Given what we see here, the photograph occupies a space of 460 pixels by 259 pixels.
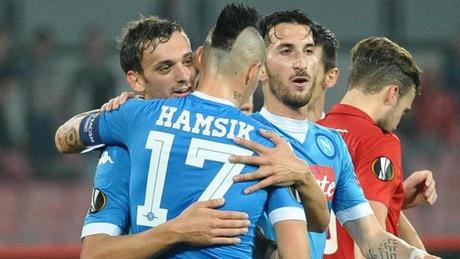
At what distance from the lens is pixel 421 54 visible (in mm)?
11078

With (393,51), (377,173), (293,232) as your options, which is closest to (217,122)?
(293,232)

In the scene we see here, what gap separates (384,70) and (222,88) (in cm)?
148

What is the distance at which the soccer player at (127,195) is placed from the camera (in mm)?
3252

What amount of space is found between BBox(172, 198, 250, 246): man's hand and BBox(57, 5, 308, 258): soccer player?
38 millimetres

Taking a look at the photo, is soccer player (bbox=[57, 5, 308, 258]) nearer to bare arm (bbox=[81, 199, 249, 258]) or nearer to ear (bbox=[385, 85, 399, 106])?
bare arm (bbox=[81, 199, 249, 258])

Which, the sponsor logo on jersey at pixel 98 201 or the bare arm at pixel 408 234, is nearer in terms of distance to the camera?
the sponsor logo on jersey at pixel 98 201

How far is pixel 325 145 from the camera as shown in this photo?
12.8 ft

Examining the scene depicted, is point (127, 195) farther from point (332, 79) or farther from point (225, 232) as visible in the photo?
point (332, 79)

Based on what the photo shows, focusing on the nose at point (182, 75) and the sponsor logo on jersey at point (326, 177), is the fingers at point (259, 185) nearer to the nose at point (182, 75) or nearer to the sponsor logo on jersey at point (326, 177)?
the sponsor logo on jersey at point (326, 177)

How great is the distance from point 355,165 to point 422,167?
21.2 ft

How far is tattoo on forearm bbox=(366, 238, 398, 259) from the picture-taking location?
376cm

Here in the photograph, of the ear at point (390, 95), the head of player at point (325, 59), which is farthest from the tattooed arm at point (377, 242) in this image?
the head of player at point (325, 59)

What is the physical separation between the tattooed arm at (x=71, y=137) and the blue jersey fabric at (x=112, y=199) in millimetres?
199

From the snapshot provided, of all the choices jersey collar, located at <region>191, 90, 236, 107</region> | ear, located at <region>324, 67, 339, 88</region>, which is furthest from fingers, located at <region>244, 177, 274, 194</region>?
ear, located at <region>324, 67, 339, 88</region>
